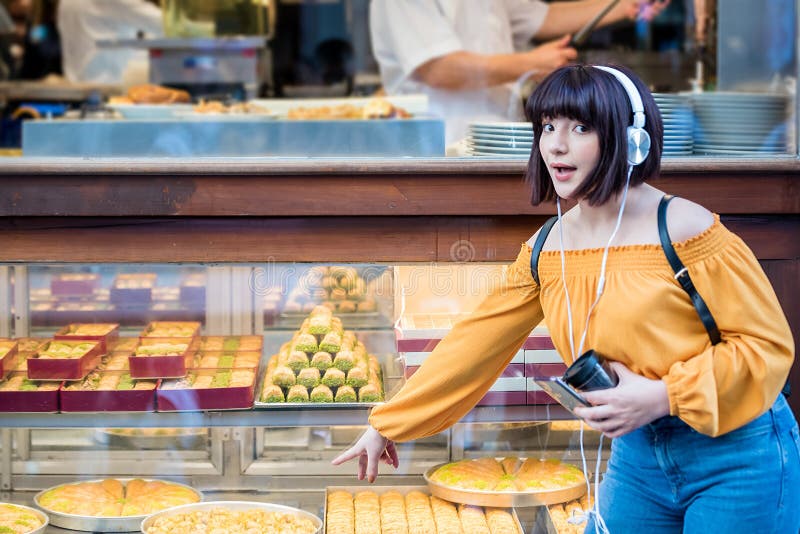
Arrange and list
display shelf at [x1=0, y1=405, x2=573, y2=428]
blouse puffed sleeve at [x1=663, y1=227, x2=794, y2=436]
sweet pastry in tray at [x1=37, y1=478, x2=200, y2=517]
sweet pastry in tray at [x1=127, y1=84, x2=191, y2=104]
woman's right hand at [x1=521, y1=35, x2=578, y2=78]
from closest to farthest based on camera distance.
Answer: blouse puffed sleeve at [x1=663, y1=227, x2=794, y2=436]
display shelf at [x1=0, y1=405, x2=573, y2=428]
sweet pastry in tray at [x1=37, y1=478, x2=200, y2=517]
sweet pastry in tray at [x1=127, y1=84, x2=191, y2=104]
woman's right hand at [x1=521, y1=35, x2=578, y2=78]

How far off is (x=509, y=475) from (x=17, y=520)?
1218 mm

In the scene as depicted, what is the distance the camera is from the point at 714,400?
1.45 m

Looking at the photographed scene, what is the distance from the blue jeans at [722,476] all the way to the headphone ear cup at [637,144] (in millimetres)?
418

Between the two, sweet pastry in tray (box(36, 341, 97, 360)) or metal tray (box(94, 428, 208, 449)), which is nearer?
sweet pastry in tray (box(36, 341, 97, 360))

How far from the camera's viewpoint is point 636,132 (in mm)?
1517

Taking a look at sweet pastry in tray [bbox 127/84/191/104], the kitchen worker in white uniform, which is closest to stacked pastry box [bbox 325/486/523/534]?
sweet pastry in tray [bbox 127/84/191/104]

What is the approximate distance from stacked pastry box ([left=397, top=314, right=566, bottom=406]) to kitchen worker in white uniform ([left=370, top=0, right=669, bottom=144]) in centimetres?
146

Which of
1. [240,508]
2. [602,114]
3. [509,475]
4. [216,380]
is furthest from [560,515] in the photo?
[602,114]

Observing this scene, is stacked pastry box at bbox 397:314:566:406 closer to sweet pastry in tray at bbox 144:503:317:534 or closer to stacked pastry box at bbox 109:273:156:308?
sweet pastry in tray at bbox 144:503:317:534

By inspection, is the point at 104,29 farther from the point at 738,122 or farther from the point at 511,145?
the point at 738,122

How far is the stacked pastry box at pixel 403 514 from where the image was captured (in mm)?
2369

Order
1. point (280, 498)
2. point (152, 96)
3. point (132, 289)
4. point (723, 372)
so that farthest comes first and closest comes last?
point (152, 96) < point (280, 498) < point (132, 289) < point (723, 372)

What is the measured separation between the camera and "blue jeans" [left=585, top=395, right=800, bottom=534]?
1522 mm

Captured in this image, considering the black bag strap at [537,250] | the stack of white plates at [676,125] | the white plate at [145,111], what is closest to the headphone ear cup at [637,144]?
the black bag strap at [537,250]
